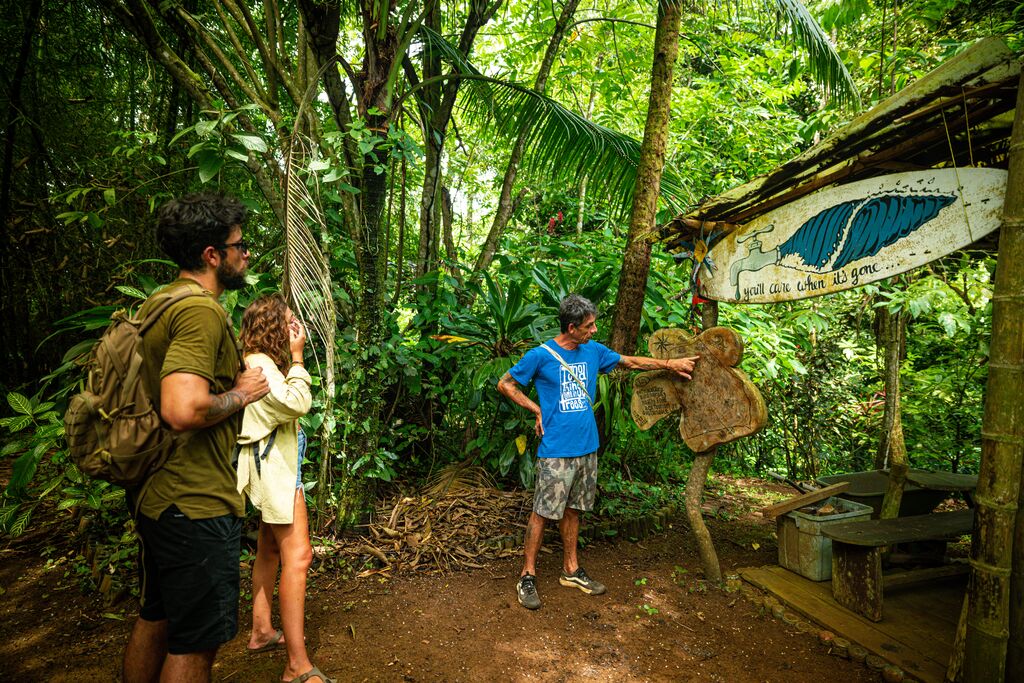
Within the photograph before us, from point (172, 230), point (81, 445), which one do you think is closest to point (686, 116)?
point (172, 230)

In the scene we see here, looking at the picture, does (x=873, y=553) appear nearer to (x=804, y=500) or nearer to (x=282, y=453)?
(x=804, y=500)

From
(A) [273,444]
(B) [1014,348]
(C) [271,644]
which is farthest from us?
(C) [271,644]

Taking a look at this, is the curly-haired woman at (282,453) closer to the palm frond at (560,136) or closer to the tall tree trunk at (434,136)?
the tall tree trunk at (434,136)

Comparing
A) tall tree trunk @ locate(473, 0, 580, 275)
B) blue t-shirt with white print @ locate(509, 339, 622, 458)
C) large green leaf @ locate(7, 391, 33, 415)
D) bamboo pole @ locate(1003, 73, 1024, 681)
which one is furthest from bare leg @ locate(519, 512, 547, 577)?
large green leaf @ locate(7, 391, 33, 415)

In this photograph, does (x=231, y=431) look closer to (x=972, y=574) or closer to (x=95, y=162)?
A: (x=972, y=574)

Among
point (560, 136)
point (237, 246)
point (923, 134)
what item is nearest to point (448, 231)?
point (560, 136)

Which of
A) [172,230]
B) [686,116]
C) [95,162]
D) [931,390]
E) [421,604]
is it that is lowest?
[421,604]

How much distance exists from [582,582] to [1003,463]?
2122 mm

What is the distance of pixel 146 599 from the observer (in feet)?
5.58

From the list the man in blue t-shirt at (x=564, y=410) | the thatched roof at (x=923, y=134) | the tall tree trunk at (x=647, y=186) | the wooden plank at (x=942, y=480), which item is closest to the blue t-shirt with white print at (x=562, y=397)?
the man in blue t-shirt at (x=564, y=410)

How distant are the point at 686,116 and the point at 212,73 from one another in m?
5.46

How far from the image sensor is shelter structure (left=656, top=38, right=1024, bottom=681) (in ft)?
6.20

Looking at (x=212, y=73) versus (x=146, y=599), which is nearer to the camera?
(x=146, y=599)

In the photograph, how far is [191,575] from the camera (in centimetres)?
155
